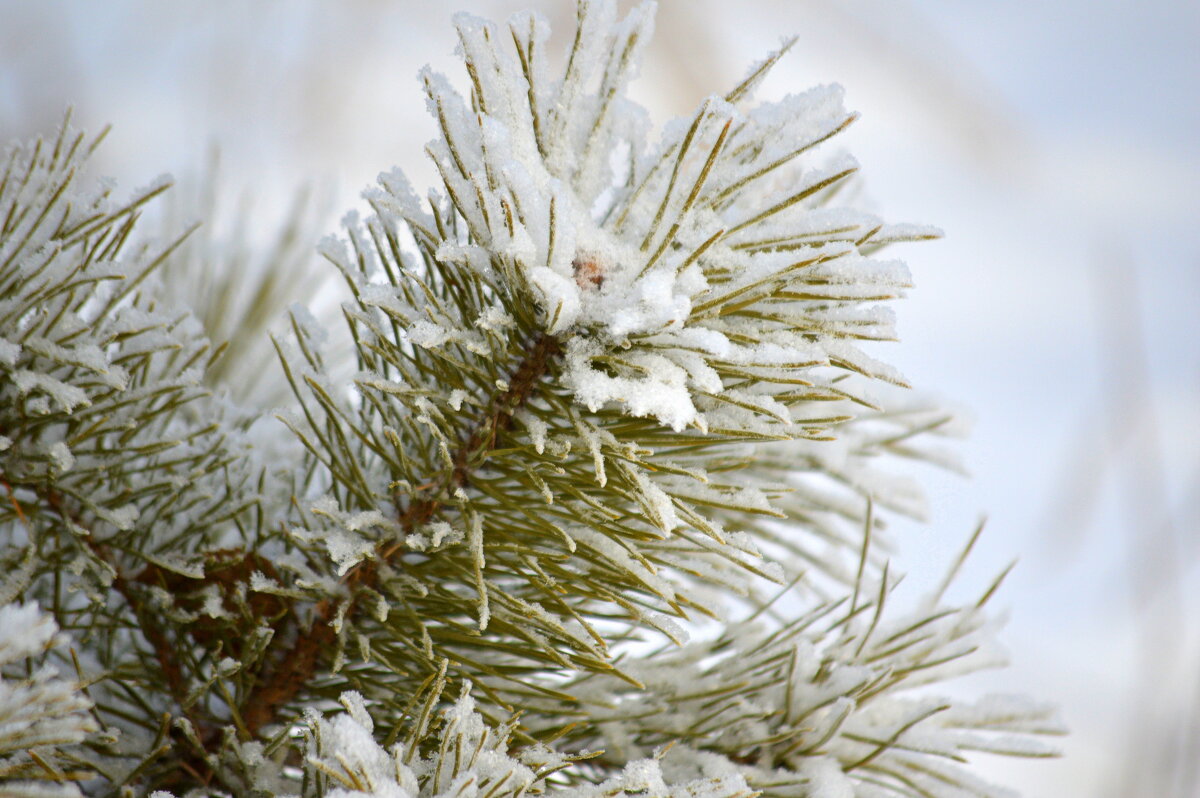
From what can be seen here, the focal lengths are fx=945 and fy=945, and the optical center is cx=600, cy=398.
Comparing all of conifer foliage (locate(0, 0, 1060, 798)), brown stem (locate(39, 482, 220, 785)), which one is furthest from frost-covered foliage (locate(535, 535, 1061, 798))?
brown stem (locate(39, 482, 220, 785))

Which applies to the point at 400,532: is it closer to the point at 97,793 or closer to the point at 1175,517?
the point at 97,793

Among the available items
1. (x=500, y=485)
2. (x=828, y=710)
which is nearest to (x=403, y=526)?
(x=500, y=485)

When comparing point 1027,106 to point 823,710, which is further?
point 1027,106

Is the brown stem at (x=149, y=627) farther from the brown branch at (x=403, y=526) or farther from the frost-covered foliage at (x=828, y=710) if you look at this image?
the frost-covered foliage at (x=828, y=710)

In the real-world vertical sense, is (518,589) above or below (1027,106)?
below

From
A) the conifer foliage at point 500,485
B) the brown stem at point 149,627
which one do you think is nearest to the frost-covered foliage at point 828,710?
the conifer foliage at point 500,485

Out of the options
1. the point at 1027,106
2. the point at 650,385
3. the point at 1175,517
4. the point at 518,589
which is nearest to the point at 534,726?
the point at 518,589

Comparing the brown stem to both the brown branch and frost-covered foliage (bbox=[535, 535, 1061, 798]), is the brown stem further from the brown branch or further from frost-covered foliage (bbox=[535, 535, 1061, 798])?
frost-covered foliage (bbox=[535, 535, 1061, 798])
